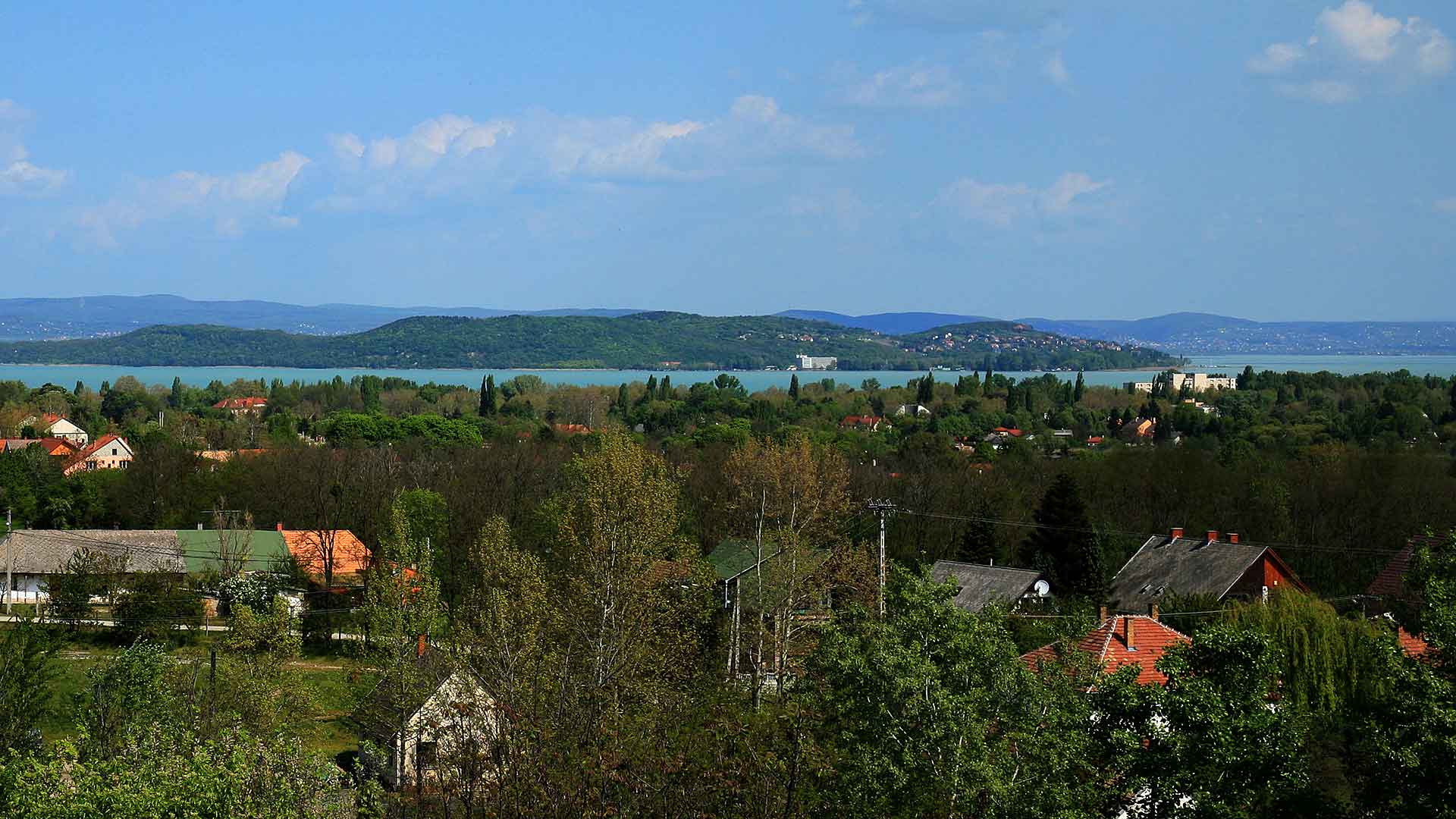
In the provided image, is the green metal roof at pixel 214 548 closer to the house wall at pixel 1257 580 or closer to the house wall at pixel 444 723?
the house wall at pixel 444 723

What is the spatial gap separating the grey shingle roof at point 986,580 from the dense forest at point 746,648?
207 cm

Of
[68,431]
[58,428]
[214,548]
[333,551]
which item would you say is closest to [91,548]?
[214,548]

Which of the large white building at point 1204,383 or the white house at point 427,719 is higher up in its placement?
the large white building at point 1204,383

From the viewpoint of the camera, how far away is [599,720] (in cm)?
1612

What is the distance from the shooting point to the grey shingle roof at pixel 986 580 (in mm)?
38188

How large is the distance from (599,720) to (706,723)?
206 cm

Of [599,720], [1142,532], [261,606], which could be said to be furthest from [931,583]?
[1142,532]

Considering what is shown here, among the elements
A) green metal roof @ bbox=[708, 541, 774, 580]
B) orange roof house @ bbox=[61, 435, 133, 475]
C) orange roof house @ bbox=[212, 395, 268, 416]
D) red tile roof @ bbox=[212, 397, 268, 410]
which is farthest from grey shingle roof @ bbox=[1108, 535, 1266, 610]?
red tile roof @ bbox=[212, 397, 268, 410]

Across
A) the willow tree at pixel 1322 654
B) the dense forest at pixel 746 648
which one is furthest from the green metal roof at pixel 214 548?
the willow tree at pixel 1322 654

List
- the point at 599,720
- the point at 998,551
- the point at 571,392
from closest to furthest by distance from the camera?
the point at 599,720
the point at 998,551
the point at 571,392

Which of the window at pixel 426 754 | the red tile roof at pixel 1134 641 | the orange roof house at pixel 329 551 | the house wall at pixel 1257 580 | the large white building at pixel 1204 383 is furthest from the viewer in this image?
the large white building at pixel 1204 383

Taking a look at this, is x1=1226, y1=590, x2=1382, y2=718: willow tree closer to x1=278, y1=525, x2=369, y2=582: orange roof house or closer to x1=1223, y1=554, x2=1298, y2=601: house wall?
x1=1223, y1=554, x2=1298, y2=601: house wall

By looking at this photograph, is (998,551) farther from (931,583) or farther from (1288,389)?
(1288,389)

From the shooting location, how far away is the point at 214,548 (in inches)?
1921
